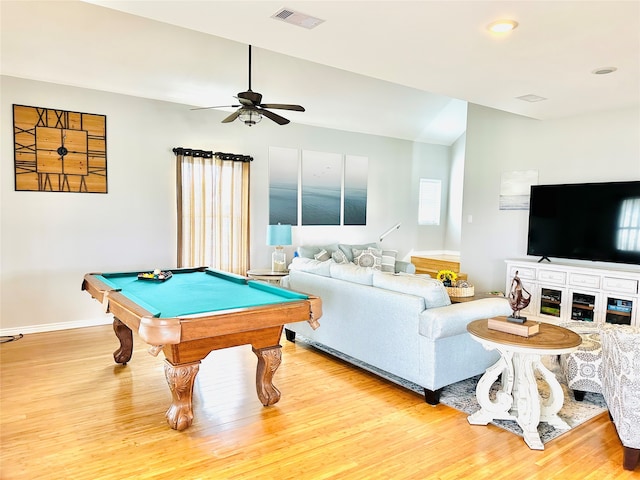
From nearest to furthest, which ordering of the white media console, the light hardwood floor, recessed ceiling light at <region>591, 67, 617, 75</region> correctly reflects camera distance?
1. the light hardwood floor
2. recessed ceiling light at <region>591, 67, 617, 75</region>
3. the white media console

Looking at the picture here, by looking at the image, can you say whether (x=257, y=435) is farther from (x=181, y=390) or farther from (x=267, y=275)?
(x=267, y=275)

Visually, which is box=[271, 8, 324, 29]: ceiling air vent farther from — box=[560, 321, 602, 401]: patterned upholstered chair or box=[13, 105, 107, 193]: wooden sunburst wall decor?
box=[13, 105, 107, 193]: wooden sunburst wall decor

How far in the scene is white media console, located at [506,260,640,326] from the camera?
469 centimetres

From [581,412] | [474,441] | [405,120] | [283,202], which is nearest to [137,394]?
[474,441]

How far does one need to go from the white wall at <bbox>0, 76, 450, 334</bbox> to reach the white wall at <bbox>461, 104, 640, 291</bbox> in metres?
3.01

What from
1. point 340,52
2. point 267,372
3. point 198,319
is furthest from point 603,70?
point 198,319

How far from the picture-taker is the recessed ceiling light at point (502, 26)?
2760mm

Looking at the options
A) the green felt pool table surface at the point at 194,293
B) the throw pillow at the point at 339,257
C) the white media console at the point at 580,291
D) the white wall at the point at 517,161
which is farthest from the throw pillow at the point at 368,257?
the green felt pool table surface at the point at 194,293

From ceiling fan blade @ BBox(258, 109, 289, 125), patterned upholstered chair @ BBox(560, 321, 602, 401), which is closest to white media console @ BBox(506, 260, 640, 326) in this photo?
patterned upholstered chair @ BBox(560, 321, 602, 401)

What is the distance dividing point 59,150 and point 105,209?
0.82m

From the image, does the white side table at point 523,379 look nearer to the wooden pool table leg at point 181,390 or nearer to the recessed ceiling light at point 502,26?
the wooden pool table leg at point 181,390

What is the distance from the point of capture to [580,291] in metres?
5.06

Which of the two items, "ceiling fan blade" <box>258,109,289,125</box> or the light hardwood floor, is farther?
"ceiling fan blade" <box>258,109,289,125</box>

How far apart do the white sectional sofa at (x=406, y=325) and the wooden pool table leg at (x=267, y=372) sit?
912 mm
